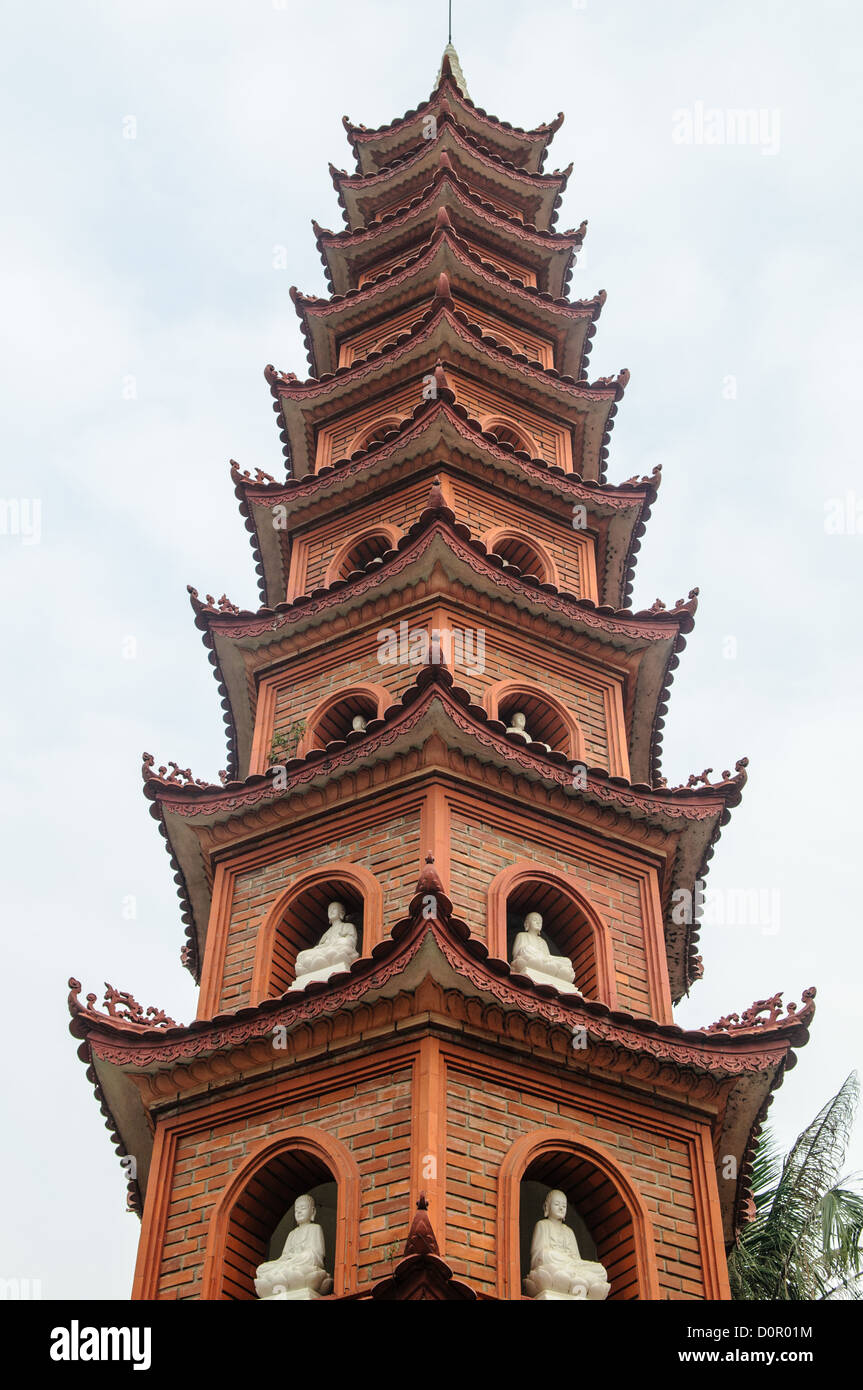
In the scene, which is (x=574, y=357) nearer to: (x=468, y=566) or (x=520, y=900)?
(x=468, y=566)

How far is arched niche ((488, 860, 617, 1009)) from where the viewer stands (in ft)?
44.9

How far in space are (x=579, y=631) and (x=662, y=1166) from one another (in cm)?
631

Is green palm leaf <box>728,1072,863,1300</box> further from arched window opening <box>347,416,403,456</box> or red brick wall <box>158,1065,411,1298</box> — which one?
arched window opening <box>347,416,403,456</box>

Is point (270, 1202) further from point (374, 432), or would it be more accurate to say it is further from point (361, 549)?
point (374, 432)

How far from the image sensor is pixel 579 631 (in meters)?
16.8

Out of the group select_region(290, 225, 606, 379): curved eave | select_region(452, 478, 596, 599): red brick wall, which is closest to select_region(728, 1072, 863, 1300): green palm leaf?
select_region(452, 478, 596, 599): red brick wall

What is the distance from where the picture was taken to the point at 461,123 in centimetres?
2662

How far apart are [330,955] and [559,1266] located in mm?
3423

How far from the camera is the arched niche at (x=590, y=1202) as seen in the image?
11.5 meters

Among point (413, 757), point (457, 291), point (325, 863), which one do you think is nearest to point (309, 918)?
point (325, 863)

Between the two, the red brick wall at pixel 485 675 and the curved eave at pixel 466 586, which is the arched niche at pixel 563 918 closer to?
the red brick wall at pixel 485 675

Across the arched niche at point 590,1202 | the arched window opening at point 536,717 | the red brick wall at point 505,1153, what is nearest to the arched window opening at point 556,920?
the red brick wall at point 505,1153

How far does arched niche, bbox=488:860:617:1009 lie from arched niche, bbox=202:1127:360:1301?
2.60m
